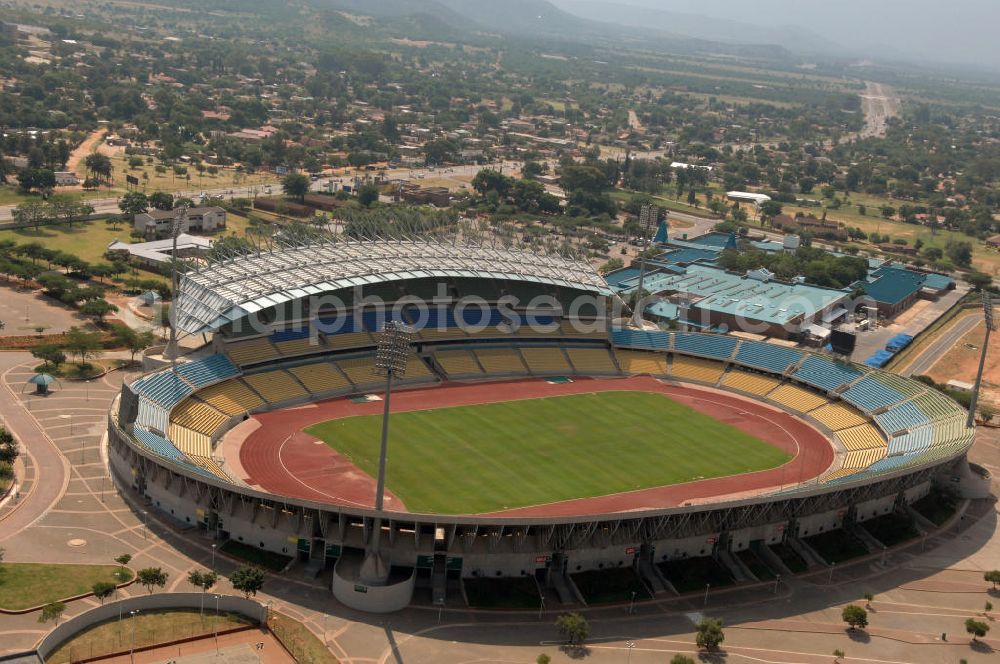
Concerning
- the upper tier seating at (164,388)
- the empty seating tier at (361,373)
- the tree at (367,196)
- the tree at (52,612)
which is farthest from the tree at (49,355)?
the tree at (367,196)

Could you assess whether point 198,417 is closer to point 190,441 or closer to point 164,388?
point 164,388

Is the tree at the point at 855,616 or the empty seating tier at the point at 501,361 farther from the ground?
the tree at the point at 855,616

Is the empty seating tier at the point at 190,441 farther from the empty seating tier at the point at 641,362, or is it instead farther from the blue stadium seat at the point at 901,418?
the blue stadium seat at the point at 901,418

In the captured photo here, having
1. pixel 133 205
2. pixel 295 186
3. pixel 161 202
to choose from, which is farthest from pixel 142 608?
pixel 295 186

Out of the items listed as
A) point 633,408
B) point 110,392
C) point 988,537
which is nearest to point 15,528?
point 110,392

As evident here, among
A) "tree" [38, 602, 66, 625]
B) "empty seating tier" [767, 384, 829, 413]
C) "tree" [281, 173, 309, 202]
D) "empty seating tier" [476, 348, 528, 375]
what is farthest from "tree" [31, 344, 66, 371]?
"tree" [281, 173, 309, 202]

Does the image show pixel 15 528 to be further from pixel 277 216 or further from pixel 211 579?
pixel 277 216
